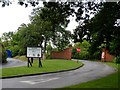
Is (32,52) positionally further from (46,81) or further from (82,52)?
(82,52)

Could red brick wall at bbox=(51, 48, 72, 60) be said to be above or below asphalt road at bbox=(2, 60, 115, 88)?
below

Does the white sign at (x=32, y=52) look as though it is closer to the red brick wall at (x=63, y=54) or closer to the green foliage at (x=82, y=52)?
the red brick wall at (x=63, y=54)

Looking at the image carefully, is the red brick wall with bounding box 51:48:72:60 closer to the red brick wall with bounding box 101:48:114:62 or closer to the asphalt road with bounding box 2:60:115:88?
the red brick wall with bounding box 101:48:114:62

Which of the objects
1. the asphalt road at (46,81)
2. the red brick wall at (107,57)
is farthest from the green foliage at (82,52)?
the asphalt road at (46,81)

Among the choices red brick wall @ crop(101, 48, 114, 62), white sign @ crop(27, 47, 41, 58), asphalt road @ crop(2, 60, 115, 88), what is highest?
white sign @ crop(27, 47, 41, 58)

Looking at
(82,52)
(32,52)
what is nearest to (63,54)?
(82,52)

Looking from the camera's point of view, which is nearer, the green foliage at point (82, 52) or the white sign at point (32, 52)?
the white sign at point (32, 52)

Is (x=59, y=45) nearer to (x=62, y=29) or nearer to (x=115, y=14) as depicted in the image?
(x=62, y=29)

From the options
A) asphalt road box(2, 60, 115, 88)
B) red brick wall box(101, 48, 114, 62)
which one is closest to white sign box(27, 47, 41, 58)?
asphalt road box(2, 60, 115, 88)

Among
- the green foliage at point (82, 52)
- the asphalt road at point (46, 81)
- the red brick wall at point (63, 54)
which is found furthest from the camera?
the green foliage at point (82, 52)

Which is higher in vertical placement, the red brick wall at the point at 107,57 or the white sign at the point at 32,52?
the white sign at the point at 32,52

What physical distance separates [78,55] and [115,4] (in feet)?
187

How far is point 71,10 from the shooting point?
2155cm

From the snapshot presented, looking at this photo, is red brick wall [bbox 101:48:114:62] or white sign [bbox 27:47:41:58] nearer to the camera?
white sign [bbox 27:47:41:58]
